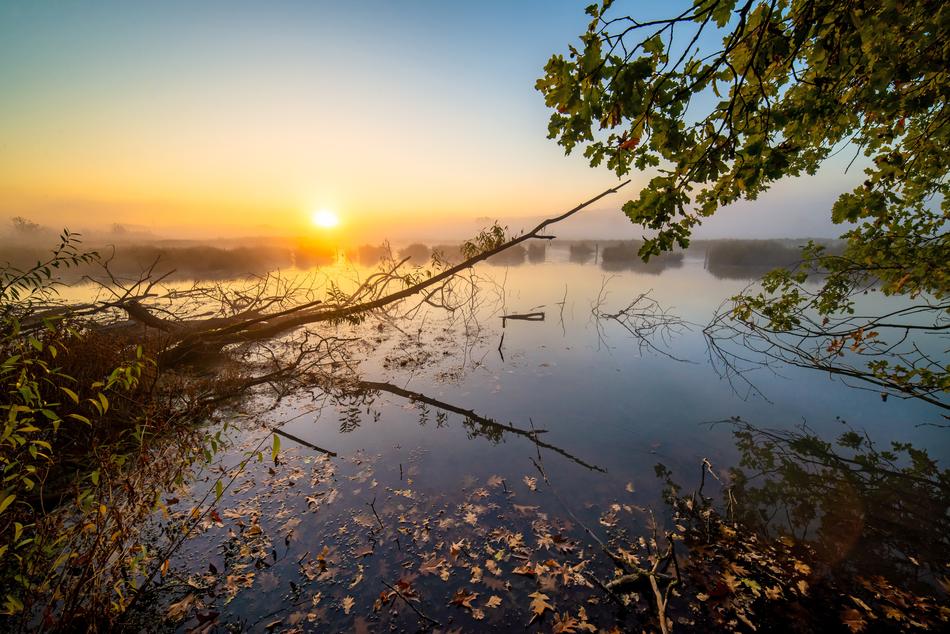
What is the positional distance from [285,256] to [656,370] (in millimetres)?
61499

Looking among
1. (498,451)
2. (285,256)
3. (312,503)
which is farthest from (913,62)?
(285,256)

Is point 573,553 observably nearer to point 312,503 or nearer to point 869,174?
point 312,503

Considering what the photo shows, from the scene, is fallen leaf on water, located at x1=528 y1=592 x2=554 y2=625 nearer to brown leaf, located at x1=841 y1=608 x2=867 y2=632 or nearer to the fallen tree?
the fallen tree

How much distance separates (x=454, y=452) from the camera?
7039 mm

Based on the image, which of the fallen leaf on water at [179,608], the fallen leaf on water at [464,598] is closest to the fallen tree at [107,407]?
the fallen leaf on water at [179,608]

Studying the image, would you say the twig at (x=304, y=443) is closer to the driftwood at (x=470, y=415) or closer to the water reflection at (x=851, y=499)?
the driftwood at (x=470, y=415)

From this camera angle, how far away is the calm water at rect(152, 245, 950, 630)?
4254mm

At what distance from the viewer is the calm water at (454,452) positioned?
4254mm

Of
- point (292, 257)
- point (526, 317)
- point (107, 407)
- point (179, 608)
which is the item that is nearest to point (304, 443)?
point (179, 608)

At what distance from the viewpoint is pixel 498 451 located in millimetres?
7078

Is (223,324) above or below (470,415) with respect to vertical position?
above

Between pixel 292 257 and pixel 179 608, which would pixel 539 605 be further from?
pixel 292 257

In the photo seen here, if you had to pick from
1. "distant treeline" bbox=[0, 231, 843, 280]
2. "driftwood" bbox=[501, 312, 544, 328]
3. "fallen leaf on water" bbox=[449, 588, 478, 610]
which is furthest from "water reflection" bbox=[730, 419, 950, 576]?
"distant treeline" bbox=[0, 231, 843, 280]

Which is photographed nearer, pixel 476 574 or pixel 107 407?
pixel 107 407
